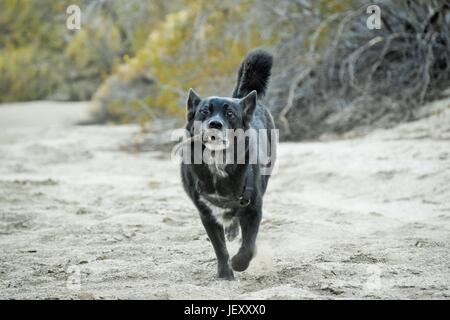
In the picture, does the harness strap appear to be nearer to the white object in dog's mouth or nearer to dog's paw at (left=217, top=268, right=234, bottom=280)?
the white object in dog's mouth

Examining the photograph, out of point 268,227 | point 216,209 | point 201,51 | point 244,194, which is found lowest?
point 268,227

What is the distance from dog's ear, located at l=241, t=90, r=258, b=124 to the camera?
4.31 m

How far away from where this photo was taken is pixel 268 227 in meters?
5.59

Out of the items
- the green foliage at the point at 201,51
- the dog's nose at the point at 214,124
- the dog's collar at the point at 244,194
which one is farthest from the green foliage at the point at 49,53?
the dog's nose at the point at 214,124

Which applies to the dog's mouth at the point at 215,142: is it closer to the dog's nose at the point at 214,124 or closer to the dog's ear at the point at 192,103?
the dog's nose at the point at 214,124

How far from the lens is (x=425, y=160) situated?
24.1 ft

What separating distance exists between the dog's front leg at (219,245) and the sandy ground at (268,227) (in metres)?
0.10

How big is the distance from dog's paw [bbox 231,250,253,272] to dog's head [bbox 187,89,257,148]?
2.27 feet

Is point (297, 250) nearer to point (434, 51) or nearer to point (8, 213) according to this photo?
point (8, 213)

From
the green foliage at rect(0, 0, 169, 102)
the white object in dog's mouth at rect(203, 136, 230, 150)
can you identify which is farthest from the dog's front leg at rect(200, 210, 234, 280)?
the green foliage at rect(0, 0, 169, 102)

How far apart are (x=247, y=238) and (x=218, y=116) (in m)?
0.79

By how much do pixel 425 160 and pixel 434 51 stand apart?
331 centimetres

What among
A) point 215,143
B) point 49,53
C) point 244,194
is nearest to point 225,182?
point 244,194

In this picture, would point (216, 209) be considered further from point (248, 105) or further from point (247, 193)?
point (248, 105)
